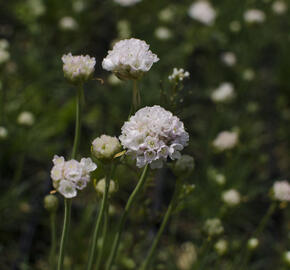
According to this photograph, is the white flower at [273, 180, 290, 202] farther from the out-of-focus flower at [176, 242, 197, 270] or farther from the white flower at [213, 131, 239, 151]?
the out-of-focus flower at [176, 242, 197, 270]

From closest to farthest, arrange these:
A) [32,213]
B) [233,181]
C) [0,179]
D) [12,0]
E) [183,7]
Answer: [32,213] → [0,179] → [233,181] → [12,0] → [183,7]

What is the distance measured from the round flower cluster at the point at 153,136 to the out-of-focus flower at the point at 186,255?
1.54m

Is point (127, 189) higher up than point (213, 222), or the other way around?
point (127, 189)

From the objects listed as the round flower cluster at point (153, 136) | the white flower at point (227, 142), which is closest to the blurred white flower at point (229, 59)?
the white flower at point (227, 142)

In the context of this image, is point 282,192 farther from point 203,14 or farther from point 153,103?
point 203,14

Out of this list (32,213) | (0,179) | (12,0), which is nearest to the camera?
(32,213)

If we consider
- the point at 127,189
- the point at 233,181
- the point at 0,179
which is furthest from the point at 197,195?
the point at 0,179

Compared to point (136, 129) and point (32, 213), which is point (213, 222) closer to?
point (136, 129)

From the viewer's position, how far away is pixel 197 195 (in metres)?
2.74

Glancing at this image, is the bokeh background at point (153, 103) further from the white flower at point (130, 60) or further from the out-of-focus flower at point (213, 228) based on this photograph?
the white flower at point (130, 60)

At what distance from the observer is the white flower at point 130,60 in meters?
1.21

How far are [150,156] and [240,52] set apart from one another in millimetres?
2873

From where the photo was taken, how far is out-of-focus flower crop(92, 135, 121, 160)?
3.63 feet

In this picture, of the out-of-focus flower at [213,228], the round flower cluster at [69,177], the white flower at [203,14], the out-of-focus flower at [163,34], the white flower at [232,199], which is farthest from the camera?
the white flower at [203,14]
